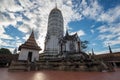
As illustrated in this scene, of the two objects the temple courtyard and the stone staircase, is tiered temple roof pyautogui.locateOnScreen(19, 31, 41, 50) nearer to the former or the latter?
the stone staircase

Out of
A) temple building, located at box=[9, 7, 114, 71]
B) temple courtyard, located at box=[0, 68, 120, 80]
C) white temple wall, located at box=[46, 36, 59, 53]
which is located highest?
white temple wall, located at box=[46, 36, 59, 53]

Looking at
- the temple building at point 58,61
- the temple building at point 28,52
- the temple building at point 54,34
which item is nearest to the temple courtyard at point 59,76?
the temple building at point 58,61

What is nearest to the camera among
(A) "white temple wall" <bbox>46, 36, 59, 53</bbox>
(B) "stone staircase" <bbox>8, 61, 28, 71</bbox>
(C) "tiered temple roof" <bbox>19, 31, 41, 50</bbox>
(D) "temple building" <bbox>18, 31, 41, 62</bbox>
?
(B) "stone staircase" <bbox>8, 61, 28, 71</bbox>

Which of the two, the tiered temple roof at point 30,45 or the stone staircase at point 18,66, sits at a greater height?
the tiered temple roof at point 30,45

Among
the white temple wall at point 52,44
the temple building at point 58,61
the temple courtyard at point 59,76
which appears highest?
the white temple wall at point 52,44

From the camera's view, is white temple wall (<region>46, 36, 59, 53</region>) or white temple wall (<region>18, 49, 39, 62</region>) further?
white temple wall (<region>46, 36, 59, 53</region>)

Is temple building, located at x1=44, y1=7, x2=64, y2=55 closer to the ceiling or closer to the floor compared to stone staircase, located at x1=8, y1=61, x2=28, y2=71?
closer to the ceiling

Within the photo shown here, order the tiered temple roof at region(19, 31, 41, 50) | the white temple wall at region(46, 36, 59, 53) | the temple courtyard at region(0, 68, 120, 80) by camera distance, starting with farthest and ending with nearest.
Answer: the white temple wall at region(46, 36, 59, 53)
the tiered temple roof at region(19, 31, 41, 50)
the temple courtyard at region(0, 68, 120, 80)

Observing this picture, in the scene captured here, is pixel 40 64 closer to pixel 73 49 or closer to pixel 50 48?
pixel 73 49

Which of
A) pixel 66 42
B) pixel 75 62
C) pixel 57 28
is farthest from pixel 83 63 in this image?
pixel 57 28

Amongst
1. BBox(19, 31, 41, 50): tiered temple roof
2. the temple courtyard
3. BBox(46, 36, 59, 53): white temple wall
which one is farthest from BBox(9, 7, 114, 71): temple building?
BBox(46, 36, 59, 53): white temple wall

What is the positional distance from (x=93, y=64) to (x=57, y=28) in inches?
1222

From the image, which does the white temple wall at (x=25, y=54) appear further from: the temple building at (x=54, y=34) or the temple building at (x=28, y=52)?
the temple building at (x=54, y=34)

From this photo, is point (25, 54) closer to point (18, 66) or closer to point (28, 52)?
point (28, 52)
